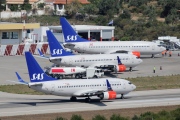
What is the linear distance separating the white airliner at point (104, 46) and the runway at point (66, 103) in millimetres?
35465

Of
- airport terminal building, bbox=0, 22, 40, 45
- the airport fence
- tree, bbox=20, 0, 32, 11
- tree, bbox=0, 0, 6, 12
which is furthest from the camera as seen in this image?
tree, bbox=20, 0, 32, 11

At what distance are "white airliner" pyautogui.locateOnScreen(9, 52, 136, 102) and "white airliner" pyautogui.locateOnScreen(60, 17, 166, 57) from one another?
41057 millimetres

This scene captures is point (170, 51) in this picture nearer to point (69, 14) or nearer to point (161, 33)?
point (161, 33)

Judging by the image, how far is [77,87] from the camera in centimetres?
7788

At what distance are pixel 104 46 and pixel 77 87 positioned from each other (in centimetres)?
4667

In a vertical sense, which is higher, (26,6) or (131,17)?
(26,6)

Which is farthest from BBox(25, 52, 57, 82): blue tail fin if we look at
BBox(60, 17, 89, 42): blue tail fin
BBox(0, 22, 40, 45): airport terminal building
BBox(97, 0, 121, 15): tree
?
BBox(97, 0, 121, 15): tree

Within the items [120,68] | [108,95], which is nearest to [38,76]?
[108,95]

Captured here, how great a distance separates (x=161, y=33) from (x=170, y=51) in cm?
2520

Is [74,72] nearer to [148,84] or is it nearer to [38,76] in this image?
[148,84]

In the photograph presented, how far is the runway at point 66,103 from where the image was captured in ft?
244

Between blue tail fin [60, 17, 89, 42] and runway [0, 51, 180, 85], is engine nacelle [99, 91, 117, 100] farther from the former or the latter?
blue tail fin [60, 17, 89, 42]

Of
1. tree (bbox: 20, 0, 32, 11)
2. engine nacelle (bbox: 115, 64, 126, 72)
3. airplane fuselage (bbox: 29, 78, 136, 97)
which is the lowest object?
airplane fuselage (bbox: 29, 78, 136, 97)

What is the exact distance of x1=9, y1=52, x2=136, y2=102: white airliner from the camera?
76.1 metres
